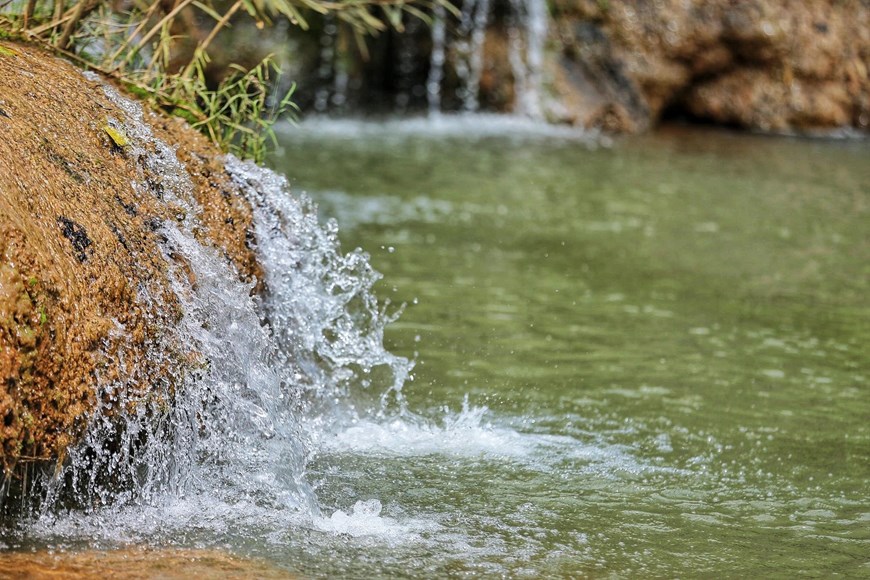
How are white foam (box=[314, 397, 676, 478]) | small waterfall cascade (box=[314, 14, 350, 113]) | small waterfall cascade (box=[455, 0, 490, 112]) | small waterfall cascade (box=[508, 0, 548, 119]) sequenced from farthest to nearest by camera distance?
small waterfall cascade (box=[455, 0, 490, 112]), small waterfall cascade (box=[508, 0, 548, 119]), small waterfall cascade (box=[314, 14, 350, 113]), white foam (box=[314, 397, 676, 478])

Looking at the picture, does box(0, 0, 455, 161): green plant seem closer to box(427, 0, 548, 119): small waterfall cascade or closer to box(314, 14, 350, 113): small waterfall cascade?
box(314, 14, 350, 113): small waterfall cascade

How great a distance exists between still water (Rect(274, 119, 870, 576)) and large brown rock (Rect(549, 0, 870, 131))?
3.47 m

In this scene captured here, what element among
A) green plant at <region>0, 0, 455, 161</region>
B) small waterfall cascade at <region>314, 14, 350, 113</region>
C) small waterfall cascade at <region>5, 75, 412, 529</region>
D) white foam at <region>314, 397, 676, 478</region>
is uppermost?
small waterfall cascade at <region>314, 14, 350, 113</region>

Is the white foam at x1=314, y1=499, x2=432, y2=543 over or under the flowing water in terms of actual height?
under

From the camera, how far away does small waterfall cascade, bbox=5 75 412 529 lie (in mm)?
3668

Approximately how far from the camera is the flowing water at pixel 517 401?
3.74 m

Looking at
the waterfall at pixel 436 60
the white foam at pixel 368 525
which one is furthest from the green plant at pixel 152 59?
the waterfall at pixel 436 60

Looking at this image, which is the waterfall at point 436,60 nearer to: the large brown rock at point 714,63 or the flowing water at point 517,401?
the large brown rock at point 714,63

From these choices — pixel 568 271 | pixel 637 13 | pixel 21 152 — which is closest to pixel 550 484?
pixel 21 152

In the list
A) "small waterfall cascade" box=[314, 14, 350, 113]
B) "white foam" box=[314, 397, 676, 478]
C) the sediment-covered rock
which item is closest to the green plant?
the sediment-covered rock

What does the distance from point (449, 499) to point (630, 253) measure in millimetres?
4147

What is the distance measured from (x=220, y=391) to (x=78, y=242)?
29.2 inches

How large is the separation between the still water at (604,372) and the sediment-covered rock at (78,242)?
32.1 inches

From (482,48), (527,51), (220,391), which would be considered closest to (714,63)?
(527,51)
